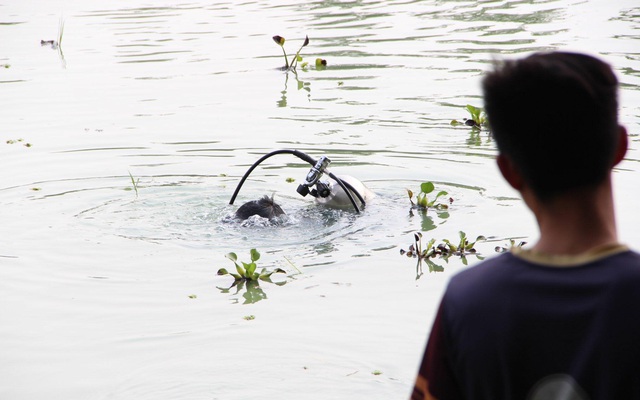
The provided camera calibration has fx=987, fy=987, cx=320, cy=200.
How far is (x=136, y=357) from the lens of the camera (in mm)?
4781

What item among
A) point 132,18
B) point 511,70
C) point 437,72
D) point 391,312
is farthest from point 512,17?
point 511,70

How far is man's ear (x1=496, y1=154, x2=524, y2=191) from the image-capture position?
182cm

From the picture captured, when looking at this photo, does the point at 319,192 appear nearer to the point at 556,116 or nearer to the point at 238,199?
the point at 238,199

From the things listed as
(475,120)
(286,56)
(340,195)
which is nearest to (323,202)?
(340,195)

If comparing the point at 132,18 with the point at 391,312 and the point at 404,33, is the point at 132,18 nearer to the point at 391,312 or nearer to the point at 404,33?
the point at 404,33

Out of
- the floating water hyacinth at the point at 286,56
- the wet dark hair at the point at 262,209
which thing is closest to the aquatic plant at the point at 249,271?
the wet dark hair at the point at 262,209

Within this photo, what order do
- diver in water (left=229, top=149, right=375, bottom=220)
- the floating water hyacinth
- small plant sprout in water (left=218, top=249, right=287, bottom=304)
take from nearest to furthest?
small plant sprout in water (left=218, top=249, right=287, bottom=304) → diver in water (left=229, top=149, right=375, bottom=220) → the floating water hyacinth

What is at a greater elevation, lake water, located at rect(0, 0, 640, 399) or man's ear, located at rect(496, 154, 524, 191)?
man's ear, located at rect(496, 154, 524, 191)

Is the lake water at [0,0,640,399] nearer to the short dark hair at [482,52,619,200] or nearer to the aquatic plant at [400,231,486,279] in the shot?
the short dark hair at [482,52,619,200]

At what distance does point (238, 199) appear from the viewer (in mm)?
7742

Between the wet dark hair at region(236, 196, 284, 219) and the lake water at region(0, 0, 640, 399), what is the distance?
115mm

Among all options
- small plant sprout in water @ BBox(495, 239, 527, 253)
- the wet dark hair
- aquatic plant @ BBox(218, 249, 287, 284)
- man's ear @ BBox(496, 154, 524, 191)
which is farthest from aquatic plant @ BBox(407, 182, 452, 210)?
man's ear @ BBox(496, 154, 524, 191)

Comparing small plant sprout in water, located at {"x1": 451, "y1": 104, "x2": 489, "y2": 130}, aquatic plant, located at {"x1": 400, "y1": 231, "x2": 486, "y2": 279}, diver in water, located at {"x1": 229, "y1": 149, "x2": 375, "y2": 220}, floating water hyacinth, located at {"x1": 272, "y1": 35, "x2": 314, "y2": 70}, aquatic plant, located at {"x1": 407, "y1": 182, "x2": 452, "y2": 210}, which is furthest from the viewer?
floating water hyacinth, located at {"x1": 272, "y1": 35, "x2": 314, "y2": 70}

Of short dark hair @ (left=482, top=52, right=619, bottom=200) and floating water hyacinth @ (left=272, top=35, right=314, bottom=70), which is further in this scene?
floating water hyacinth @ (left=272, top=35, right=314, bottom=70)
